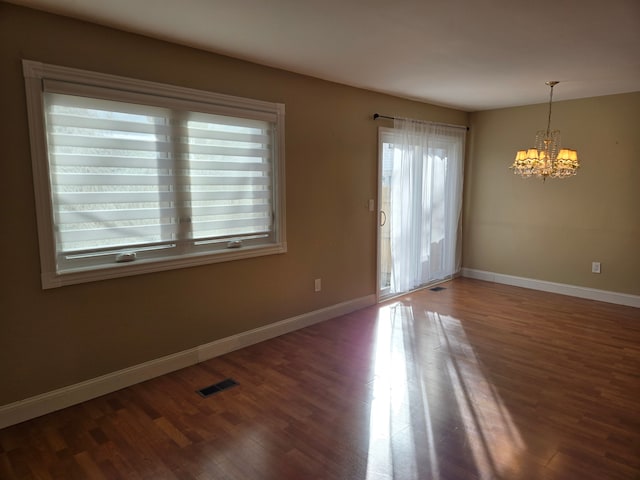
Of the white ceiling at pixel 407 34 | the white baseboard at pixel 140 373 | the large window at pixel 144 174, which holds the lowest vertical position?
the white baseboard at pixel 140 373

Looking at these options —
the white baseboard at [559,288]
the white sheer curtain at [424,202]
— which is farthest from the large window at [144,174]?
the white baseboard at [559,288]

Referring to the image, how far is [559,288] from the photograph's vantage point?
17.5 feet

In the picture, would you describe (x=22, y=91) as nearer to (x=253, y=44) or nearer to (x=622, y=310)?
(x=253, y=44)

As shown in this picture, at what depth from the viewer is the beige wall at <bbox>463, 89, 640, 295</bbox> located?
4.75 meters

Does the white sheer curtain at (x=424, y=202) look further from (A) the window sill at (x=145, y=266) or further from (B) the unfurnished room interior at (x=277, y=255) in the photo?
(A) the window sill at (x=145, y=266)

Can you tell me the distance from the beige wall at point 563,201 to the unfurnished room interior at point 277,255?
41 mm

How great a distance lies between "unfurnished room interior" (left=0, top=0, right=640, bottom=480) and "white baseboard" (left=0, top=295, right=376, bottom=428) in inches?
0.6

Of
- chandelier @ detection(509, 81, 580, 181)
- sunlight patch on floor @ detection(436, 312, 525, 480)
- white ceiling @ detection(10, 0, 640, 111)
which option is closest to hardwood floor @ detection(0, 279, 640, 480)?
sunlight patch on floor @ detection(436, 312, 525, 480)

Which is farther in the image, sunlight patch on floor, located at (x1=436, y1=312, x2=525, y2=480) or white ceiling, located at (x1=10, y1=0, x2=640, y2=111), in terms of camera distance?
white ceiling, located at (x1=10, y1=0, x2=640, y2=111)

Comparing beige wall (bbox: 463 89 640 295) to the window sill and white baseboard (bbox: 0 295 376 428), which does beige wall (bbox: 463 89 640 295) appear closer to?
white baseboard (bbox: 0 295 376 428)

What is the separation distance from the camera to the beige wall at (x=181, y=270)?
7.88 feet

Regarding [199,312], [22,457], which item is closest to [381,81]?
[199,312]

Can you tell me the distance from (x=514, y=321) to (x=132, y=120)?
394 centimetres

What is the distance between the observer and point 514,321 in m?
4.27
